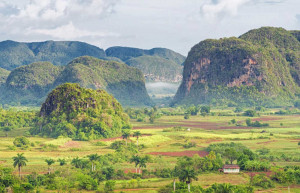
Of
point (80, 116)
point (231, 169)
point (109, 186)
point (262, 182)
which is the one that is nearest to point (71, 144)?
point (80, 116)

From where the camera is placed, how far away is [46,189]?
192 ft

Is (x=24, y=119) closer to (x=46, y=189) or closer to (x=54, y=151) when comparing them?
(x=54, y=151)

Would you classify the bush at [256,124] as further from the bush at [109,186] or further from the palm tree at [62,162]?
the bush at [109,186]

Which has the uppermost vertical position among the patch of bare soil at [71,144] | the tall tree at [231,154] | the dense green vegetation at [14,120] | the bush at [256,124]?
the dense green vegetation at [14,120]

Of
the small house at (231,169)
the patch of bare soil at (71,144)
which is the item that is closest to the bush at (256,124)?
the patch of bare soil at (71,144)

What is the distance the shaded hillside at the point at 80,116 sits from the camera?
366ft

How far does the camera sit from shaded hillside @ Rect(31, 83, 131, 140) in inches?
4395

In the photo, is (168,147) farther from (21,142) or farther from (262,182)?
(262,182)

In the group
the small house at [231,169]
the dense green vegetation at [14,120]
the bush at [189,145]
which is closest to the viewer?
the small house at [231,169]

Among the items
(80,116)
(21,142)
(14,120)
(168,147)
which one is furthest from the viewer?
(14,120)

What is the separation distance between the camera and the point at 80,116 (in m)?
117

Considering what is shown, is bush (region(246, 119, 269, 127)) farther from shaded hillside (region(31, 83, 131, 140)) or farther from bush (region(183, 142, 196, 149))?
bush (region(183, 142, 196, 149))

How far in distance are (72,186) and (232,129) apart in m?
71.9

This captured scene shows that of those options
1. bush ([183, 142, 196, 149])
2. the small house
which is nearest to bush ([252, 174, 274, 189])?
the small house
